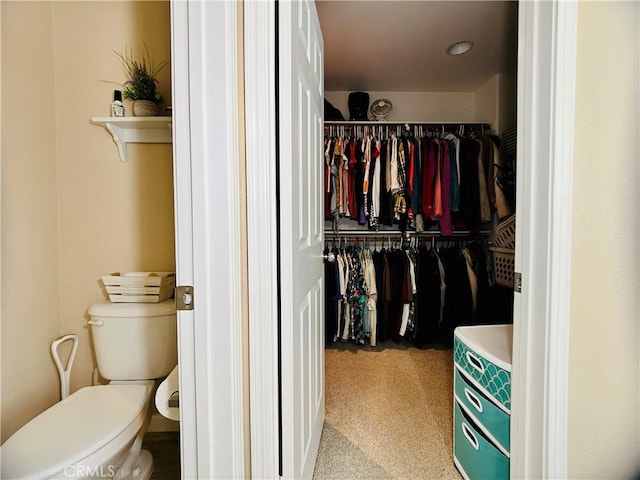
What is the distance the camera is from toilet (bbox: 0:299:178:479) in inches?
37.2

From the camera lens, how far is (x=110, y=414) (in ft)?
3.77

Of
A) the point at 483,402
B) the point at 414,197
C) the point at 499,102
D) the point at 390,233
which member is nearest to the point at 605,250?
the point at 483,402

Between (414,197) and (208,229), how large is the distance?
2.08 metres

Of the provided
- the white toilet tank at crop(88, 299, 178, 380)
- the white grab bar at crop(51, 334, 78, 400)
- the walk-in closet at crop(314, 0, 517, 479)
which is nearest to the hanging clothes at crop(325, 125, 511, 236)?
the walk-in closet at crop(314, 0, 517, 479)

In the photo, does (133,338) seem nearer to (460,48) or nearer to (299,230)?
(299,230)

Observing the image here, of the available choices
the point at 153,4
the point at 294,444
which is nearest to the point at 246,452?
the point at 294,444

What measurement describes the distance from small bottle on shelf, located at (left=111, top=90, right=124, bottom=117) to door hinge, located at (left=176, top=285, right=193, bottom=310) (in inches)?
45.0

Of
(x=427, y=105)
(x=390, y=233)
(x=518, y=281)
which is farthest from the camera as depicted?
(x=427, y=105)

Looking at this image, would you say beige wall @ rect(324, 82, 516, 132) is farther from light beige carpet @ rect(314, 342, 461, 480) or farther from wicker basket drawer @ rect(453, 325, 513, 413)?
wicker basket drawer @ rect(453, 325, 513, 413)

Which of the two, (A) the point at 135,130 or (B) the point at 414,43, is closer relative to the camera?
(A) the point at 135,130

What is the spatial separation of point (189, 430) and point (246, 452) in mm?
180

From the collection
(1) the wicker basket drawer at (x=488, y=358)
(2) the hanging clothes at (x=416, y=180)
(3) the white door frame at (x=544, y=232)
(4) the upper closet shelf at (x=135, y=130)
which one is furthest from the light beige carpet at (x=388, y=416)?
(4) the upper closet shelf at (x=135, y=130)

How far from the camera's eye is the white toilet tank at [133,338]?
4.58ft

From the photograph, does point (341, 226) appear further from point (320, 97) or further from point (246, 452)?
point (246, 452)
